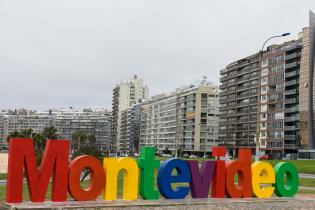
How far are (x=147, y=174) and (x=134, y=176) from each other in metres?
0.57

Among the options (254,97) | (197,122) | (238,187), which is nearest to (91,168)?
(238,187)

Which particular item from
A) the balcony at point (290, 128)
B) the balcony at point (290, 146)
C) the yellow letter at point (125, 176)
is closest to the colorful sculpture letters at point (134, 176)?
the yellow letter at point (125, 176)

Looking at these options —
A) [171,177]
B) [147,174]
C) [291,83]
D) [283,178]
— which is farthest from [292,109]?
[147,174]

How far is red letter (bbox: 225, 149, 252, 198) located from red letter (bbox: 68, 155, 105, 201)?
6.59 meters

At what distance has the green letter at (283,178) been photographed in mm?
24141

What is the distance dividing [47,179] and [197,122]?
15750cm

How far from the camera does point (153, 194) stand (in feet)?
67.3

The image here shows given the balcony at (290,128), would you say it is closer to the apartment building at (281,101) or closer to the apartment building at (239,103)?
the apartment building at (281,101)

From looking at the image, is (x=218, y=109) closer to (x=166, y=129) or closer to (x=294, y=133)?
(x=166, y=129)

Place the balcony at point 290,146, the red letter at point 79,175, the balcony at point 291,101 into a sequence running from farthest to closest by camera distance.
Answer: the balcony at point 291,101, the balcony at point 290,146, the red letter at point 79,175

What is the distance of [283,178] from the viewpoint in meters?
24.5

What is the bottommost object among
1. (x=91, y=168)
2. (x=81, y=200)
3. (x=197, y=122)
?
(x=81, y=200)

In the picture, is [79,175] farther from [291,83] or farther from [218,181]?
[291,83]

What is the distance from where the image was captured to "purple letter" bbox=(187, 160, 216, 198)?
2158 cm
